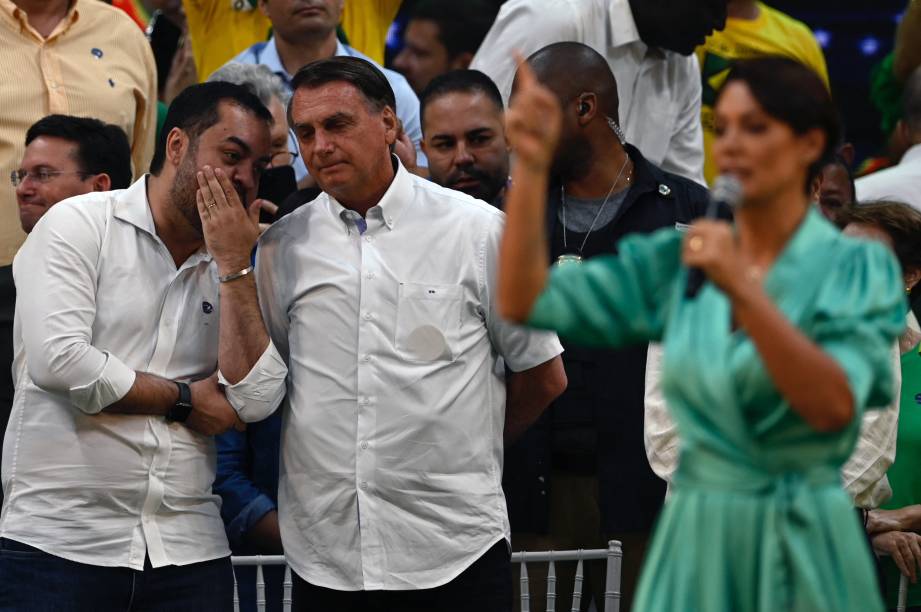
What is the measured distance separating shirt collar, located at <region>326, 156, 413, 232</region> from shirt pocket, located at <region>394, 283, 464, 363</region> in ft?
0.67

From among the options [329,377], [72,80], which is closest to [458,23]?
[72,80]

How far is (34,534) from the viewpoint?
384 cm

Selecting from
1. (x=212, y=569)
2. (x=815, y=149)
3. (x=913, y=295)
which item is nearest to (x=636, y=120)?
(x=913, y=295)

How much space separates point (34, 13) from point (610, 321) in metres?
3.52

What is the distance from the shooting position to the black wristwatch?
3928mm

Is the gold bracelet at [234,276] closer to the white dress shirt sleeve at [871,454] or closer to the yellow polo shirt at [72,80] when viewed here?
the yellow polo shirt at [72,80]

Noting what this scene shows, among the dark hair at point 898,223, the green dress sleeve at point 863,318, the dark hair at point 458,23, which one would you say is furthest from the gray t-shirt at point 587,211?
the green dress sleeve at point 863,318

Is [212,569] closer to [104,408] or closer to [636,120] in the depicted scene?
[104,408]

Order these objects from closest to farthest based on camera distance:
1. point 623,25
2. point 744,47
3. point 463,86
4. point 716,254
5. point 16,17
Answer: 1. point 716,254
2. point 463,86
3. point 16,17
4. point 623,25
5. point 744,47

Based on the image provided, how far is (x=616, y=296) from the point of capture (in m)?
2.59

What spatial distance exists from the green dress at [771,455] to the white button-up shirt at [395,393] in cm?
141

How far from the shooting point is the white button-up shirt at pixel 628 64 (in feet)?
18.6

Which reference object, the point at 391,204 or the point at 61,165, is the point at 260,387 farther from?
the point at 61,165

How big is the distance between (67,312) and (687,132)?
110 inches
